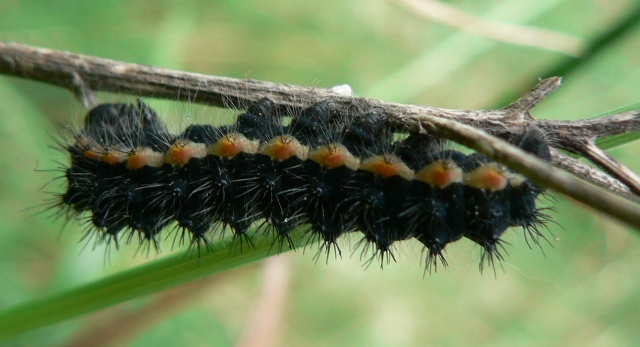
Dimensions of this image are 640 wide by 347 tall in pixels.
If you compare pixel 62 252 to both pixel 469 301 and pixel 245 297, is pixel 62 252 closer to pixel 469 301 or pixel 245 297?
pixel 245 297

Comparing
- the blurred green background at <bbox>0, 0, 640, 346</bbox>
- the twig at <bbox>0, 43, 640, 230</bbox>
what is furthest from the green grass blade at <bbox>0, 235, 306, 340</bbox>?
the blurred green background at <bbox>0, 0, 640, 346</bbox>

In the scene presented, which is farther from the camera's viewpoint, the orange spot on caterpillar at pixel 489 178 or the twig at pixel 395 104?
the orange spot on caterpillar at pixel 489 178

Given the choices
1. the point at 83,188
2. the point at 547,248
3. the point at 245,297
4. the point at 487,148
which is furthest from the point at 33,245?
the point at 547,248

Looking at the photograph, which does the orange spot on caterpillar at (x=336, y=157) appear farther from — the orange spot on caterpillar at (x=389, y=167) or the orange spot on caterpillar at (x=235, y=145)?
the orange spot on caterpillar at (x=235, y=145)

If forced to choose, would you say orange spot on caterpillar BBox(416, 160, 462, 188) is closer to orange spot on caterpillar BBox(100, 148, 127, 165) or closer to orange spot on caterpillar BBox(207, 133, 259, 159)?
orange spot on caterpillar BBox(207, 133, 259, 159)

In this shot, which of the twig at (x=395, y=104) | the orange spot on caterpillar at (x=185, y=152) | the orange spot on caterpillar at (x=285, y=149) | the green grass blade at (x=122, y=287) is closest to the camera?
the twig at (x=395, y=104)

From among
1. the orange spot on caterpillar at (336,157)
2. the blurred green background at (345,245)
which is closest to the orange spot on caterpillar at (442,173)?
the orange spot on caterpillar at (336,157)
